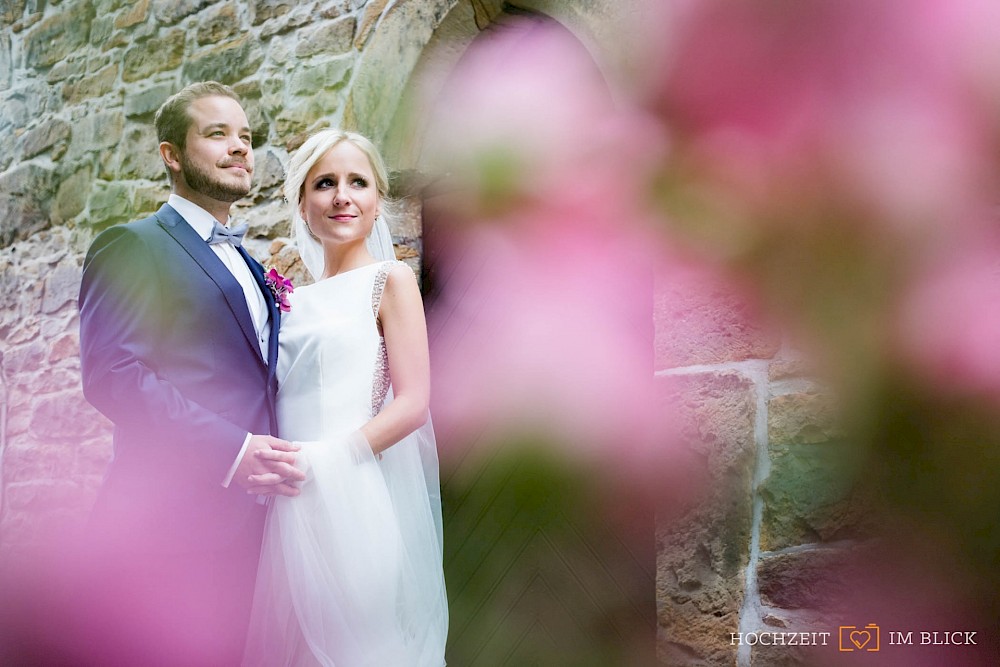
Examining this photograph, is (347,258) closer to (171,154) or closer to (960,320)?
(171,154)

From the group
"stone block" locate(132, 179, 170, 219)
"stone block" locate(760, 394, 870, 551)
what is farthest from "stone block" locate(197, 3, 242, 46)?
"stone block" locate(760, 394, 870, 551)

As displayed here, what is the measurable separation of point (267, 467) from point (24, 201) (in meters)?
3.11

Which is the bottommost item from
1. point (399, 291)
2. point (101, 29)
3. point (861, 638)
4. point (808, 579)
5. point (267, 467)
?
point (861, 638)

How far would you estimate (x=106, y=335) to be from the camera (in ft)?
6.63

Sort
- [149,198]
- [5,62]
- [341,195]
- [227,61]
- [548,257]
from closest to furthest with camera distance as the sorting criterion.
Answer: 1. [341,195]
2. [548,257]
3. [227,61]
4. [149,198]
5. [5,62]

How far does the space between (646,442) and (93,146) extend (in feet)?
9.70

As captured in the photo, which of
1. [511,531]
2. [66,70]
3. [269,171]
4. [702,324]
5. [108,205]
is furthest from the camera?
[66,70]

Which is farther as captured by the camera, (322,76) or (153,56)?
(153,56)

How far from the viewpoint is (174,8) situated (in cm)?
384

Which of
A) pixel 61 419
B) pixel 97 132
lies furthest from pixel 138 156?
pixel 61 419

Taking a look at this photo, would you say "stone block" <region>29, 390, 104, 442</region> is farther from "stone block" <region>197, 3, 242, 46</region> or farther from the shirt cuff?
the shirt cuff

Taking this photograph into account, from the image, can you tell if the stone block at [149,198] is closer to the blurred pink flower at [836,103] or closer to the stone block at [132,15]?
the stone block at [132,15]

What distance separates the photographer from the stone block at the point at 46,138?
4.21 meters

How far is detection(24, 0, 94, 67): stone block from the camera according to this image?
13.9 ft
